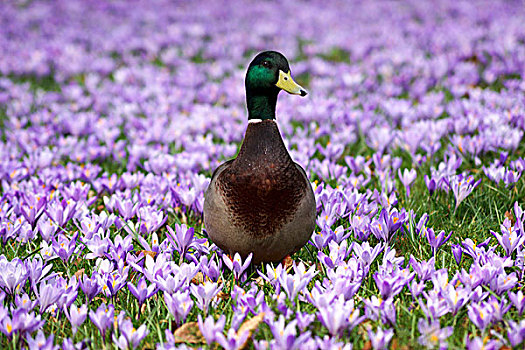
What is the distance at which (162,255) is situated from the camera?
9.55 feet

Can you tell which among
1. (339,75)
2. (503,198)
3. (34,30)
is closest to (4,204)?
(503,198)

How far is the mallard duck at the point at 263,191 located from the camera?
9.15 feet

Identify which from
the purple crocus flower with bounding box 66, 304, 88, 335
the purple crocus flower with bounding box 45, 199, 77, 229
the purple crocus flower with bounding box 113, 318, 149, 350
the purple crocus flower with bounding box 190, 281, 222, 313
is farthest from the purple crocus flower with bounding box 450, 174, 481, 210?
the purple crocus flower with bounding box 45, 199, 77, 229

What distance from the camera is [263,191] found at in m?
2.77

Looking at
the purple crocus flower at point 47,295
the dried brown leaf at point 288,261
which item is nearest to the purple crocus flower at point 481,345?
the dried brown leaf at point 288,261

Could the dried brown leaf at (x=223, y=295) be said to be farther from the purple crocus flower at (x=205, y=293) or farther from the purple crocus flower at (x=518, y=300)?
the purple crocus flower at (x=518, y=300)

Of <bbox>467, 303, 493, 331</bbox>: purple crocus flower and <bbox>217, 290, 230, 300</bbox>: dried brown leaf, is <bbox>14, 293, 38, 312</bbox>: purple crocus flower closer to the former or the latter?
<bbox>217, 290, 230, 300</bbox>: dried brown leaf

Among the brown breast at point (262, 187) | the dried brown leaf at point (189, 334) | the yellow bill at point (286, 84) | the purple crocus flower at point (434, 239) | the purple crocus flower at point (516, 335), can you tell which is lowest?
the dried brown leaf at point (189, 334)

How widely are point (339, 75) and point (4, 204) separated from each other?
5.26 metres

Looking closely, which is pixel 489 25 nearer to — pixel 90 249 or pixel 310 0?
pixel 310 0

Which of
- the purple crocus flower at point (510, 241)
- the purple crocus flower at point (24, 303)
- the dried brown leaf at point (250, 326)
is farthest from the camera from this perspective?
the purple crocus flower at point (510, 241)

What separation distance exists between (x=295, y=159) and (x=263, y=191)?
2011 mm

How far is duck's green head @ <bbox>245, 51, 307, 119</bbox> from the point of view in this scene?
2.83 meters

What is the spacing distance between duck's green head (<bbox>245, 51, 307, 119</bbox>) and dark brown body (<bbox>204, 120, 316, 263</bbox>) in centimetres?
8
